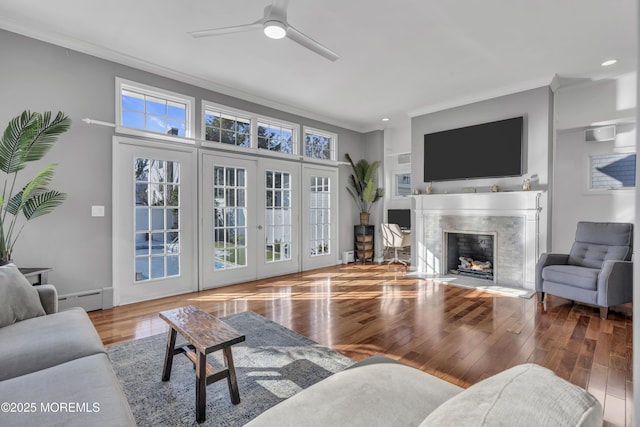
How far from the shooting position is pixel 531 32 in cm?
305

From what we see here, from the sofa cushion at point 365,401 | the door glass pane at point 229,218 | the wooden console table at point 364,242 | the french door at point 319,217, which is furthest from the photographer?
the wooden console table at point 364,242

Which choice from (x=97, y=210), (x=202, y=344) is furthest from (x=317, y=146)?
(x=202, y=344)

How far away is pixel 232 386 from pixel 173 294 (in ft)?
8.68

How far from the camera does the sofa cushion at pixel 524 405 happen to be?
0.52m

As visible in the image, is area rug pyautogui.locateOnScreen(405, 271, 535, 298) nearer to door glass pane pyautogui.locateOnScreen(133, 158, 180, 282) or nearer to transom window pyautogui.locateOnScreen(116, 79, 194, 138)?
door glass pane pyautogui.locateOnScreen(133, 158, 180, 282)

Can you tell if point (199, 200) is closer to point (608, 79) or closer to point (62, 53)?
point (62, 53)

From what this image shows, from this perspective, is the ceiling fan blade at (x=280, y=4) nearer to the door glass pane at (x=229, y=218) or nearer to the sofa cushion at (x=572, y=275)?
the door glass pane at (x=229, y=218)

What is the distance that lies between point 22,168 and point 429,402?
372cm

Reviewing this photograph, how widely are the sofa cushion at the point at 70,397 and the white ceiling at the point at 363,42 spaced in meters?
2.79

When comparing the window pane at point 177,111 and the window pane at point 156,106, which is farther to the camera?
the window pane at point 177,111

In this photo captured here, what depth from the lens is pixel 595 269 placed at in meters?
3.46

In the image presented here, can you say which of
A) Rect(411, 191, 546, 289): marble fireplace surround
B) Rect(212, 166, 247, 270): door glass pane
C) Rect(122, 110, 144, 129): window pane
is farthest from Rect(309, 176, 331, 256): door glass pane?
Rect(122, 110, 144, 129): window pane

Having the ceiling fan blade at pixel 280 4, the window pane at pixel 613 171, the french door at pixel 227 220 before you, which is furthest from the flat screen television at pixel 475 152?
the ceiling fan blade at pixel 280 4

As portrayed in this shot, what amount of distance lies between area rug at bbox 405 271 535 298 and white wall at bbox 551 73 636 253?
43.6 inches
